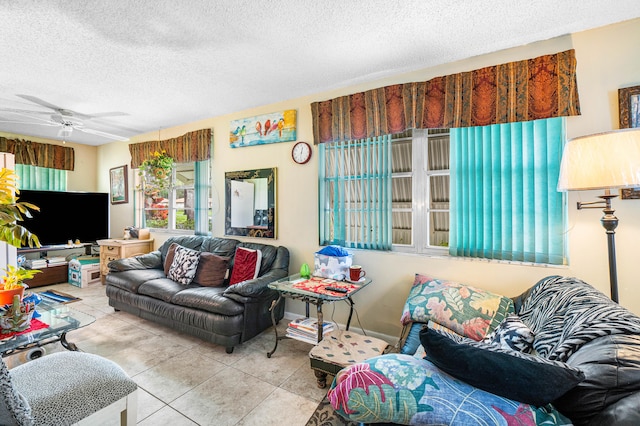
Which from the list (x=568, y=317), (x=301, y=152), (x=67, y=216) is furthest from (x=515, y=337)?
(x=67, y=216)

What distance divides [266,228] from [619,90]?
131 inches

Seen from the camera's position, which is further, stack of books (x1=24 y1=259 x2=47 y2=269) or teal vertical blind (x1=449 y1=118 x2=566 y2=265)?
stack of books (x1=24 y1=259 x2=47 y2=269)

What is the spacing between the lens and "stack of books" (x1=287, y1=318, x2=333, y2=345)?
2.37m

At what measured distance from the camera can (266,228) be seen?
3.43 meters

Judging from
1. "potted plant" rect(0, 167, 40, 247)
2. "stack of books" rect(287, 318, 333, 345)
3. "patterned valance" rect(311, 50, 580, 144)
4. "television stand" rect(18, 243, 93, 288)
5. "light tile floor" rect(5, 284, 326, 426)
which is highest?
"patterned valance" rect(311, 50, 580, 144)

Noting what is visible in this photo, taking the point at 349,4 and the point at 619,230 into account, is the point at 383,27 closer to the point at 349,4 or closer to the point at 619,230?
the point at 349,4

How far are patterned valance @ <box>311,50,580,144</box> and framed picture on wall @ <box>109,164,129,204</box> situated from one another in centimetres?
419

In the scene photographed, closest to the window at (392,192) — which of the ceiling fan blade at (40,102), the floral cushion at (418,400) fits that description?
the floral cushion at (418,400)

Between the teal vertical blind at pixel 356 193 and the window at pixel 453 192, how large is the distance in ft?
0.03

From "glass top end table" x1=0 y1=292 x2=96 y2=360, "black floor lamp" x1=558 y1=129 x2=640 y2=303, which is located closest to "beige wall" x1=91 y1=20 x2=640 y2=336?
"black floor lamp" x1=558 y1=129 x2=640 y2=303

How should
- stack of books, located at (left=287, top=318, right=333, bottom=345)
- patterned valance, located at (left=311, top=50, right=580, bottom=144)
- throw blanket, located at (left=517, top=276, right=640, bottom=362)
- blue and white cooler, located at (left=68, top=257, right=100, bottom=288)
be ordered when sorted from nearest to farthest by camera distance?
throw blanket, located at (left=517, top=276, right=640, bottom=362)
patterned valance, located at (left=311, top=50, right=580, bottom=144)
stack of books, located at (left=287, top=318, right=333, bottom=345)
blue and white cooler, located at (left=68, top=257, right=100, bottom=288)

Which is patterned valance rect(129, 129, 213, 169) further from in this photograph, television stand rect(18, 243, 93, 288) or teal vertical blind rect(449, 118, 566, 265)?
teal vertical blind rect(449, 118, 566, 265)

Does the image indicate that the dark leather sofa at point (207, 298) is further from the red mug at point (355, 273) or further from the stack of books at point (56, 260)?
the stack of books at point (56, 260)

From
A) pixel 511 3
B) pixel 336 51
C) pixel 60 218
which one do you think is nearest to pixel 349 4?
pixel 336 51
